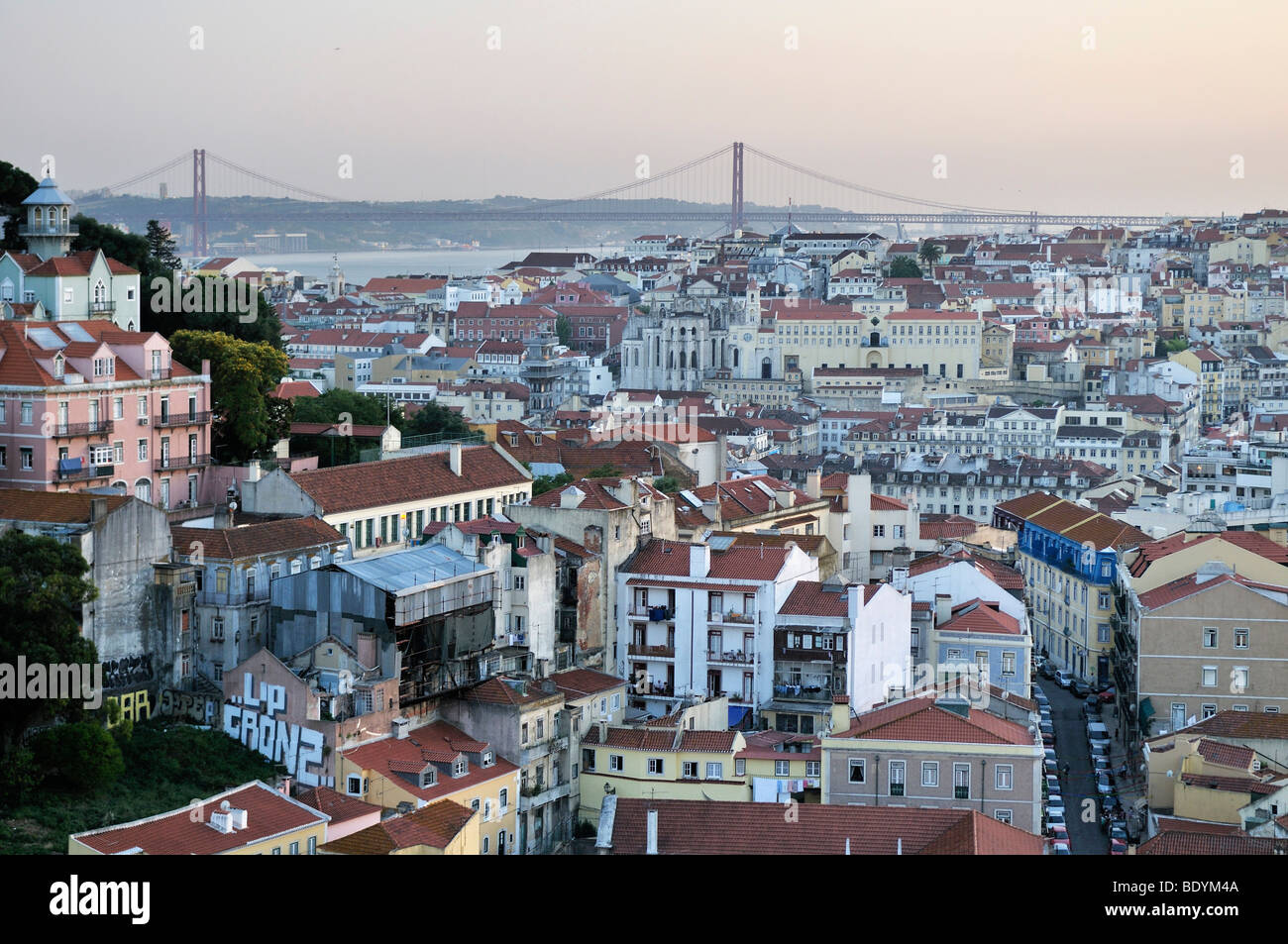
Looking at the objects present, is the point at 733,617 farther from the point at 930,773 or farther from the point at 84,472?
the point at 84,472

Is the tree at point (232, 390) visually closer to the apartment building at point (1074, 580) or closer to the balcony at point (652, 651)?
the balcony at point (652, 651)

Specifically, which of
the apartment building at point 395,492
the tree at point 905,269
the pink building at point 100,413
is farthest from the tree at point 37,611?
the tree at point 905,269

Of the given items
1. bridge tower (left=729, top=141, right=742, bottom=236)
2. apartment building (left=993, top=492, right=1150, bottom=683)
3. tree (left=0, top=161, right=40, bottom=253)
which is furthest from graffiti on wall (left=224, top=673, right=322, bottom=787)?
bridge tower (left=729, top=141, right=742, bottom=236)

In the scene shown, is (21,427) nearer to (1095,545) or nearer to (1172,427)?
(1095,545)

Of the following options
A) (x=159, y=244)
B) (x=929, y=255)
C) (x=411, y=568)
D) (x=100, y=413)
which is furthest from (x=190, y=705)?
(x=929, y=255)

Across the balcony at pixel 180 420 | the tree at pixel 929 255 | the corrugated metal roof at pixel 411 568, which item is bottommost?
the corrugated metal roof at pixel 411 568

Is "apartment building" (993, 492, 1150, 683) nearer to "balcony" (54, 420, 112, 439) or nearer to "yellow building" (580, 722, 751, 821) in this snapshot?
"yellow building" (580, 722, 751, 821)
